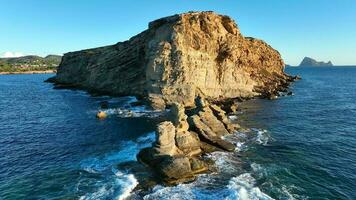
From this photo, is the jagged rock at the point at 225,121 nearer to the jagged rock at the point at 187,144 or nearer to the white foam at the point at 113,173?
the jagged rock at the point at 187,144

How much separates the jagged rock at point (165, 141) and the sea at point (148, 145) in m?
3.54

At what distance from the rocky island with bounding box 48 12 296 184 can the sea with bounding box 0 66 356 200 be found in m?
2.75

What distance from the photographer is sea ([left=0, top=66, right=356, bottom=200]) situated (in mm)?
34219

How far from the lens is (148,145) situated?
162 feet

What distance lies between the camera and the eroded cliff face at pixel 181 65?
79.8 m

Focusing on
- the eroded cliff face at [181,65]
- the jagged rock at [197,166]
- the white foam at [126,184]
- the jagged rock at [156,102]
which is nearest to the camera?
the white foam at [126,184]

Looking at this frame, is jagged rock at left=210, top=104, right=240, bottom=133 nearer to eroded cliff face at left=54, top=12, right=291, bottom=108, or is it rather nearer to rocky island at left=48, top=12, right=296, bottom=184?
rocky island at left=48, top=12, right=296, bottom=184

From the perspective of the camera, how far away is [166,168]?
3719cm

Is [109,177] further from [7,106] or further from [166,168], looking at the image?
[7,106]

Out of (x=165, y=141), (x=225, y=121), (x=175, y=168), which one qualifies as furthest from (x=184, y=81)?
(x=175, y=168)

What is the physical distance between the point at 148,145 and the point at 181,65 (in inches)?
1347

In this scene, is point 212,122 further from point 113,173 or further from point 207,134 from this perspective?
point 113,173

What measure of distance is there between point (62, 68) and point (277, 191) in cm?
14135

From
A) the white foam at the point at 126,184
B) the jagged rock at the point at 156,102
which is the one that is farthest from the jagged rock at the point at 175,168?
the jagged rock at the point at 156,102
